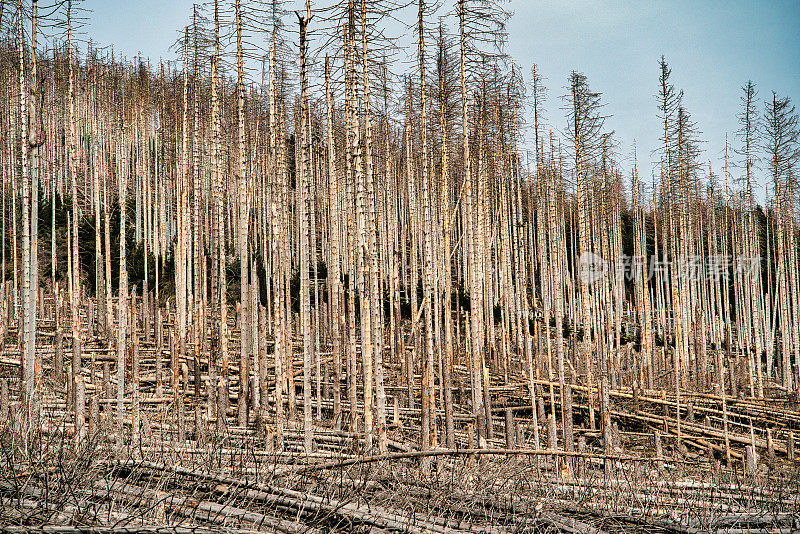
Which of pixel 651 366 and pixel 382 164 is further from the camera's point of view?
pixel 382 164

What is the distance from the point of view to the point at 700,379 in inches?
457

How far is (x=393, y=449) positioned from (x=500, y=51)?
5706 mm

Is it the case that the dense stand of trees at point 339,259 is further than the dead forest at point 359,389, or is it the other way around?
the dense stand of trees at point 339,259

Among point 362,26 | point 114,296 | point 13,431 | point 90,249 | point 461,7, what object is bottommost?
point 13,431

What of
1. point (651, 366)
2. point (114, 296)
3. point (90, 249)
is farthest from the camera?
point (90, 249)

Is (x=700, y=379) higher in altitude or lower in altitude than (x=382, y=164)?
lower

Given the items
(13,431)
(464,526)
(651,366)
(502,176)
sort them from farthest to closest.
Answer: (502,176), (651,366), (13,431), (464,526)

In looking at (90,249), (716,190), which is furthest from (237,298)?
(716,190)

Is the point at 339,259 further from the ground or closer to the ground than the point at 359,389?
further from the ground

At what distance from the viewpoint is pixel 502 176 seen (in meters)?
13.6

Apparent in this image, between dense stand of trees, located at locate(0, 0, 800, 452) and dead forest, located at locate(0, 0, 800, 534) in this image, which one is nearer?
dead forest, located at locate(0, 0, 800, 534)

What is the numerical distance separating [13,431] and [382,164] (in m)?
15.1

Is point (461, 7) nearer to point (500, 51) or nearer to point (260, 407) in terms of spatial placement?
point (500, 51)

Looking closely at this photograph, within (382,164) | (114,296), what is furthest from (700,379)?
(114,296)
